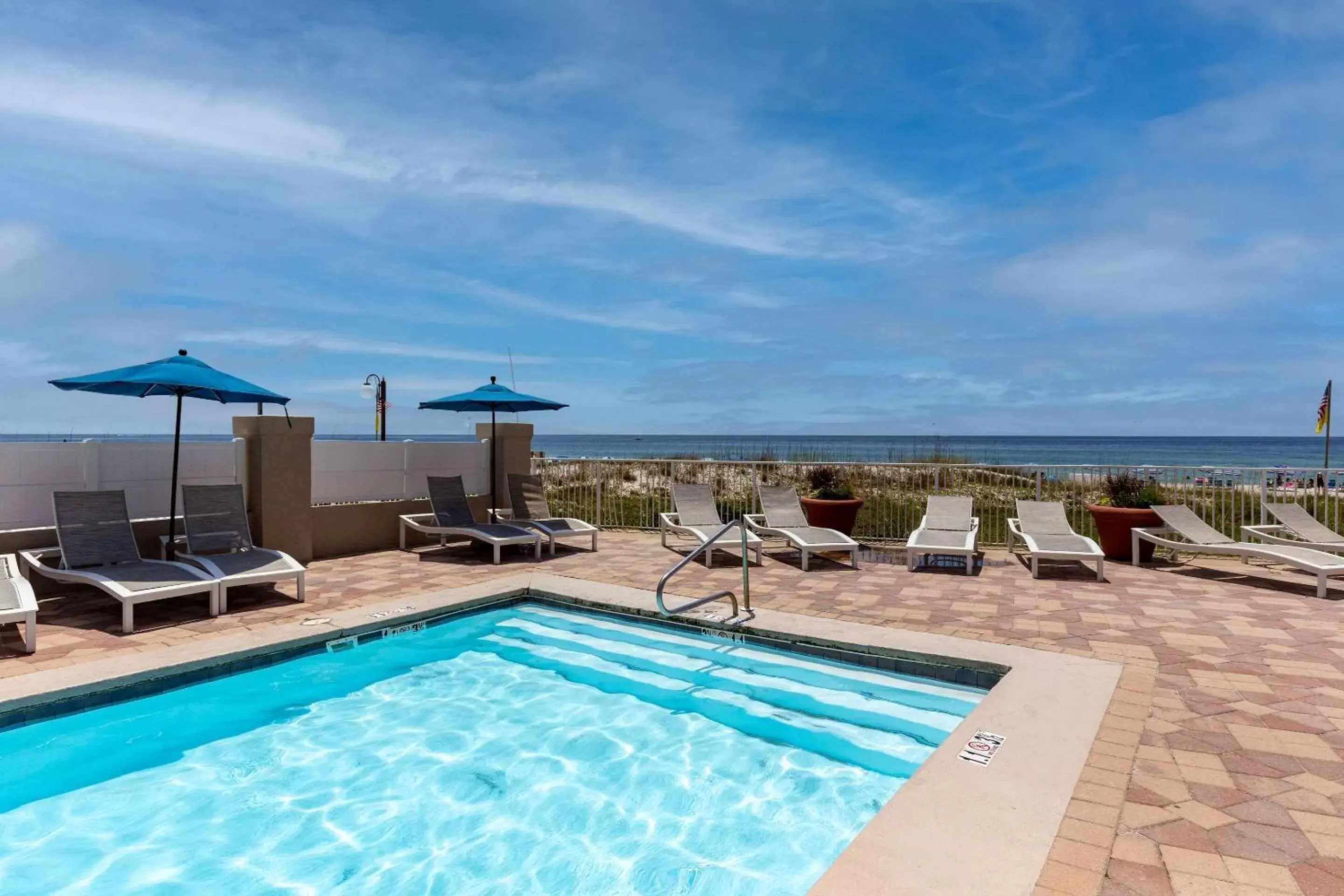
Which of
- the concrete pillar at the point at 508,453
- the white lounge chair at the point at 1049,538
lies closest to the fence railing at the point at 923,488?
the white lounge chair at the point at 1049,538

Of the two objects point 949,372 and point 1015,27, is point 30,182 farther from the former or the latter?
point 949,372

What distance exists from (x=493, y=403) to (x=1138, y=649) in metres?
7.14

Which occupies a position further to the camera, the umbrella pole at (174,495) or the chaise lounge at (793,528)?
the chaise lounge at (793,528)

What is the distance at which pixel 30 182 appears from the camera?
29.2 feet

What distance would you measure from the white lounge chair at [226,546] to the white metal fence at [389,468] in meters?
1.33

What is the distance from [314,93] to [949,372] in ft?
187

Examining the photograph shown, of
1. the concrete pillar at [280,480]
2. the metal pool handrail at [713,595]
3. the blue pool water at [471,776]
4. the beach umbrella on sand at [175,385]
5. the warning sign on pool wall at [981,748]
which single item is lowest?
the blue pool water at [471,776]

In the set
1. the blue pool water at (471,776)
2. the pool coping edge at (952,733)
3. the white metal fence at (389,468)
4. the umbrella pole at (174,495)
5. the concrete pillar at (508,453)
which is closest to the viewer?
the pool coping edge at (952,733)

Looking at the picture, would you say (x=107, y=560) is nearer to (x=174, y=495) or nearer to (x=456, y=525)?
(x=174, y=495)

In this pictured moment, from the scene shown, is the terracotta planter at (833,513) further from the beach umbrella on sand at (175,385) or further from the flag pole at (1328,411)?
the flag pole at (1328,411)

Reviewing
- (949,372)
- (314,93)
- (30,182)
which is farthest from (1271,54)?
(949,372)

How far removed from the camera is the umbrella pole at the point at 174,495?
20.5ft

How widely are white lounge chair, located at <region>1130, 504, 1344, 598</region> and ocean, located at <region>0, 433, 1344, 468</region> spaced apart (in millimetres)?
12134

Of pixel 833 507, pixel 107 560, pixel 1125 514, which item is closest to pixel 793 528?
pixel 833 507
